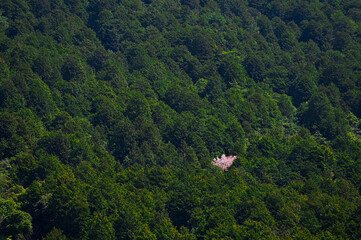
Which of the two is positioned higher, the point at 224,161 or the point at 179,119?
the point at 224,161

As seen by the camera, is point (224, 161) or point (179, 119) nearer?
point (224, 161)

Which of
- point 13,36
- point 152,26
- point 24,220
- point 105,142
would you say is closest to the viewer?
point 24,220

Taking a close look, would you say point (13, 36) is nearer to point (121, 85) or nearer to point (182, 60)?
point (121, 85)

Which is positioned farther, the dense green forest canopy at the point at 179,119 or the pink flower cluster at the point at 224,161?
the pink flower cluster at the point at 224,161

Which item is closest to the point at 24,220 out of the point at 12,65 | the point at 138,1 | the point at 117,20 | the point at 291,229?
the point at 291,229

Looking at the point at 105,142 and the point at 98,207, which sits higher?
the point at 98,207
